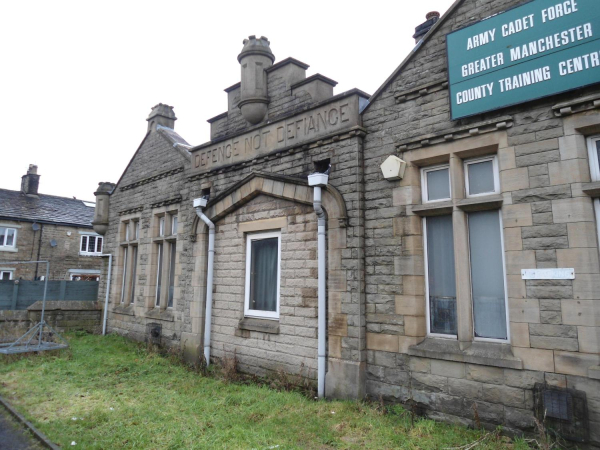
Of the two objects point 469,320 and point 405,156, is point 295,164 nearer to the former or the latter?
point 405,156

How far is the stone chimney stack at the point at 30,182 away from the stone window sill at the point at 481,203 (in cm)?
3190

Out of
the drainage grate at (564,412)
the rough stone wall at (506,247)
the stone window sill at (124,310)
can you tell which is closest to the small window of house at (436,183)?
the rough stone wall at (506,247)

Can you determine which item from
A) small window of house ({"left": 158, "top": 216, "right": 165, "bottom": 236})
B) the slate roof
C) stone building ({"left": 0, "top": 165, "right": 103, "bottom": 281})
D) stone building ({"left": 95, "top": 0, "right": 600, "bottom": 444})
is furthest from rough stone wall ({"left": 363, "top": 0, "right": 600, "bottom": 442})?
the slate roof

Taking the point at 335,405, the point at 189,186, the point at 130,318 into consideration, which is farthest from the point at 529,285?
the point at 130,318

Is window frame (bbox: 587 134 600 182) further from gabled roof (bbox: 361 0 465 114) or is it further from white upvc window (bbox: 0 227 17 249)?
white upvc window (bbox: 0 227 17 249)

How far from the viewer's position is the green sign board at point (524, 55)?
484 cm

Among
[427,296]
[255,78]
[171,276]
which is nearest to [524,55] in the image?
[427,296]

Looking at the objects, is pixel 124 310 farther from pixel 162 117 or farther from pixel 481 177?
pixel 481 177

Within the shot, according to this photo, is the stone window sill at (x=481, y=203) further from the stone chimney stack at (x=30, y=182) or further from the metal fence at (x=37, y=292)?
the stone chimney stack at (x=30, y=182)

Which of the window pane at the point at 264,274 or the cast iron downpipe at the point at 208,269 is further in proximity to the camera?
the cast iron downpipe at the point at 208,269

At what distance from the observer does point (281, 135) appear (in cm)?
834

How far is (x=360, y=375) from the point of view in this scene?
626 centimetres

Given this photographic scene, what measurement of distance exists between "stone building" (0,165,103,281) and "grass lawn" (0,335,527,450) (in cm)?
2017

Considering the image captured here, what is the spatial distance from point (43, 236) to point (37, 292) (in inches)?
515
